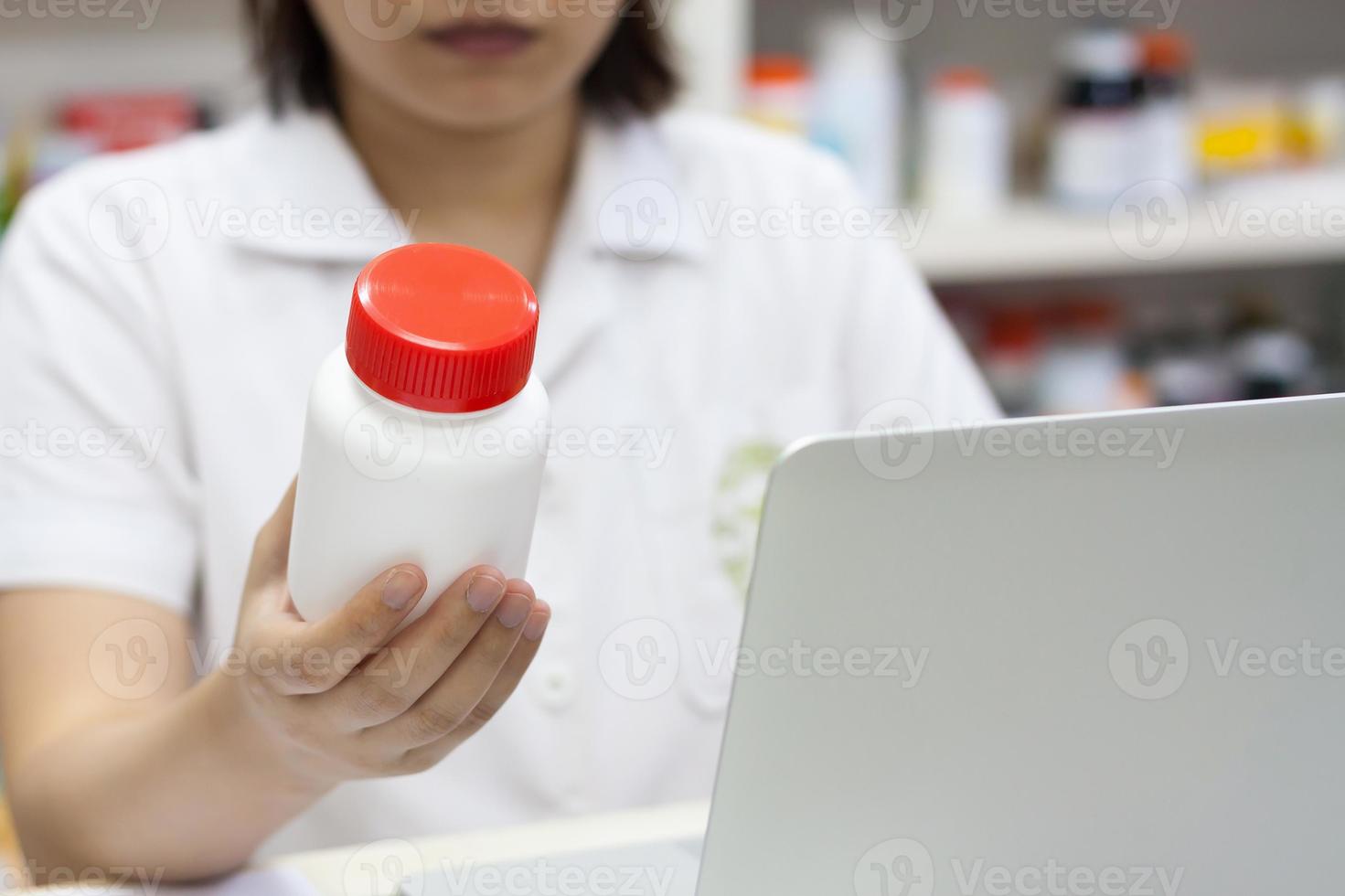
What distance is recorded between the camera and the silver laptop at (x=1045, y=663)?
38 centimetres

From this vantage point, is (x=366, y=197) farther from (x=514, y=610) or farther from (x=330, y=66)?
(x=514, y=610)

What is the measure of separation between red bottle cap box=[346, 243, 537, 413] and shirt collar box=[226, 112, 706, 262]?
383mm

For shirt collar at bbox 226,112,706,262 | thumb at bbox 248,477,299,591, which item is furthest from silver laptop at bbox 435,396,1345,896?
shirt collar at bbox 226,112,706,262

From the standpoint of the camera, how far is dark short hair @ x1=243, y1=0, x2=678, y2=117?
2.80ft

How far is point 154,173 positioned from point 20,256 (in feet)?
0.30

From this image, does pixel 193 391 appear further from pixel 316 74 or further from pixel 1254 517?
pixel 1254 517

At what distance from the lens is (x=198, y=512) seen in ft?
2.56

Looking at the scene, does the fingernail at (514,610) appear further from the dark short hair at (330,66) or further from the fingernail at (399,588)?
the dark short hair at (330,66)

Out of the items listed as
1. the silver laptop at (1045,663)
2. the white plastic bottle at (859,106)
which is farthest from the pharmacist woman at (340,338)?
the white plastic bottle at (859,106)

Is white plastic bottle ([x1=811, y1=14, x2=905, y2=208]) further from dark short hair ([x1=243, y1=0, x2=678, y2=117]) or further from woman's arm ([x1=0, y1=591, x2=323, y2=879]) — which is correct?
woman's arm ([x1=0, y1=591, x2=323, y2=879])

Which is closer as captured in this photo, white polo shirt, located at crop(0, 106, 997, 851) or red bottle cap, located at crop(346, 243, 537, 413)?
red bottle cap, located at crop(346, 243, 537, 413)

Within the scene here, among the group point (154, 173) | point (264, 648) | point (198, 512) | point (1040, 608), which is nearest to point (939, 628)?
point (1040, 608)

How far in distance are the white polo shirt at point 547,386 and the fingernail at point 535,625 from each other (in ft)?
1.07

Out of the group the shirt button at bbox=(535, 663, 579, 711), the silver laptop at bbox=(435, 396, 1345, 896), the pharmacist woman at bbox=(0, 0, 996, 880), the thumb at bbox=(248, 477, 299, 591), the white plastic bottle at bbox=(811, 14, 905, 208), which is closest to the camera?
the silver laptop at bbox=(435, 396, 1345, 896)
